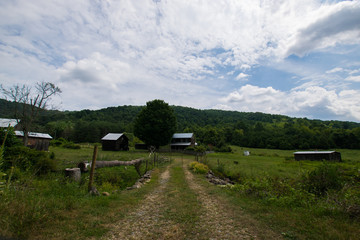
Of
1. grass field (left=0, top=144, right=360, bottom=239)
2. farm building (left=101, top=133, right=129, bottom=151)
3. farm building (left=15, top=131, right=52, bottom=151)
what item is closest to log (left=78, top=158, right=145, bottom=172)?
grass field (left=0, top=144, right=360, bottom=239)

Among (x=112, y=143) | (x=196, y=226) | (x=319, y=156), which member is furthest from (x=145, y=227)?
(x=319, y=156)

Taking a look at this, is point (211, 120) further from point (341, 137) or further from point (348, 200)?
point (348, 200)

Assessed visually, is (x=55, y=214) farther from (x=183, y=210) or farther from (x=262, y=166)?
(x=262, y=166)

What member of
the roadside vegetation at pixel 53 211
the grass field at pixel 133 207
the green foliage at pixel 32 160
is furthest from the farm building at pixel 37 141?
the grass field at pixel 133 207

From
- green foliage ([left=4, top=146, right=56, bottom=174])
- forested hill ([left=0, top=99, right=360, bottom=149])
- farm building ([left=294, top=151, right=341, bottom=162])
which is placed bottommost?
farm building ([left=294, top=151, right=341, bottom=162])

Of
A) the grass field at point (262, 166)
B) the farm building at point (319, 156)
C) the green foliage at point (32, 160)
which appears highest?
the green foliage at point (32, 160)

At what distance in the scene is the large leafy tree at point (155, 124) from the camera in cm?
4097

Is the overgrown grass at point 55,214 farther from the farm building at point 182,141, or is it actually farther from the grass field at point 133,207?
the farm building at point 182,141

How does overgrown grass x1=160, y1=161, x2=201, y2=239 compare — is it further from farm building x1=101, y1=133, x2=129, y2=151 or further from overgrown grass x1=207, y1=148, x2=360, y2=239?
farm building x1=101, y1=133, x2=129, y2=151

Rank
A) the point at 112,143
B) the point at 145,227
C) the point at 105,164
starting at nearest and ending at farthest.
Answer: the point at 145,227, the point at 105,164, the point at 112,143

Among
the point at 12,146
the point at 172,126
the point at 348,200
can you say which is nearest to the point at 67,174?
the point at 12,146

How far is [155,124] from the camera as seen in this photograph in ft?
136

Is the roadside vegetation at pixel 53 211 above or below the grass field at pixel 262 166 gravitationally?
above

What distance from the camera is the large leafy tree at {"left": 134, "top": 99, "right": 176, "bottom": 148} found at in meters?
41.0
